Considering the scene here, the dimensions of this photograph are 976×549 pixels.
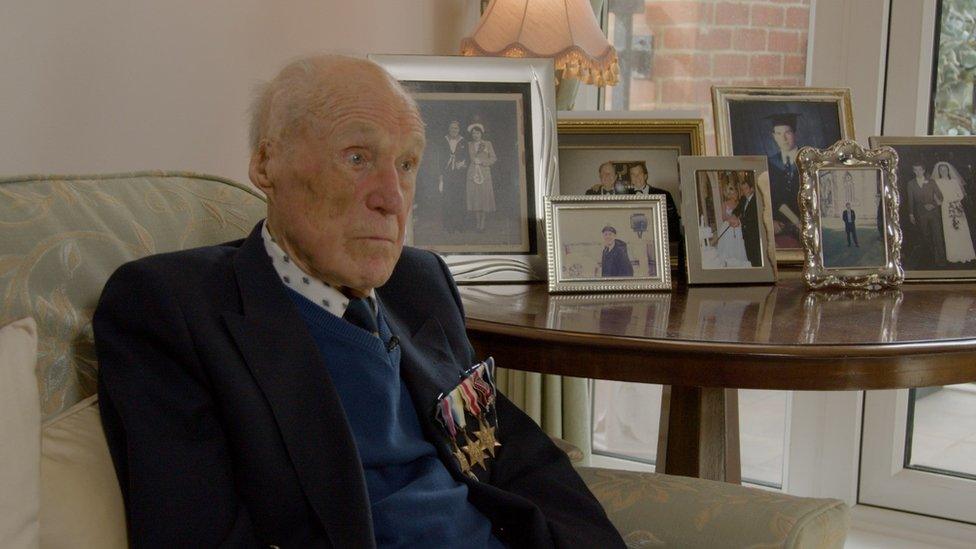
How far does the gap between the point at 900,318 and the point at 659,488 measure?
53 cm

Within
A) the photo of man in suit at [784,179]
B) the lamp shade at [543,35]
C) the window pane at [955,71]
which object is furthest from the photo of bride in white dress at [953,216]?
the lamp shade at [543,35]

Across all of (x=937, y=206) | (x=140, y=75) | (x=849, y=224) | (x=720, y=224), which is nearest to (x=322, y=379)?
(x=140, y=75)

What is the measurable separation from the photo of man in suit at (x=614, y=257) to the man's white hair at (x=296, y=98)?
2.60 ft

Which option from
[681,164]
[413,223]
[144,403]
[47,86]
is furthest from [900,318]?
[47,86]

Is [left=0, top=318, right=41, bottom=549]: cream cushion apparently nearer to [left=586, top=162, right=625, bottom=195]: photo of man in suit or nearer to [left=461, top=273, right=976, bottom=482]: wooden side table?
[left=461, top=273, right=976, bottom=482]: wooden side table

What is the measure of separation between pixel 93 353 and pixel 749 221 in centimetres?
127

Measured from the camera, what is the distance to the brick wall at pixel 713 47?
9.23ft

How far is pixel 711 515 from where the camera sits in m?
1.32

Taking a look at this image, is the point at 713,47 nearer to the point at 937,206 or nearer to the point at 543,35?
the point at 543,35

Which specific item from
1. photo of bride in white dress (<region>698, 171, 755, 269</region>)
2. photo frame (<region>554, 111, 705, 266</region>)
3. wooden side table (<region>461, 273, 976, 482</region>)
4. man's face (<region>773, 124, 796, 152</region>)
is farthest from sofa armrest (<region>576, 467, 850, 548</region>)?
man's face (<region>773, 124, 796, 152</region>)

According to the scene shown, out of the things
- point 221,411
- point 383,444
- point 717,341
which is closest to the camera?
point 221,411

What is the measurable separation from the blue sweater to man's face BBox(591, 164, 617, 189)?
3.15ft

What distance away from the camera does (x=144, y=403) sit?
0.98m

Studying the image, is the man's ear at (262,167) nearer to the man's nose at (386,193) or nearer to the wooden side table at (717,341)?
the man's nose at (386,193)
